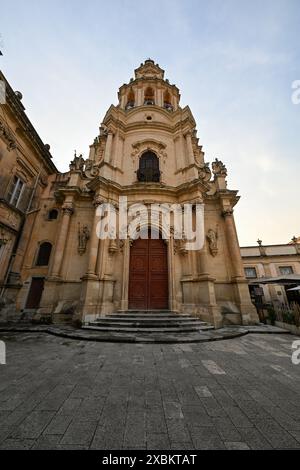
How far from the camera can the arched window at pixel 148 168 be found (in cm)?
1233

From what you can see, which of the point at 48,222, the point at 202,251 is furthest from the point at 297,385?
the point at 48,222

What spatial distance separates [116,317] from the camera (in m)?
8.19

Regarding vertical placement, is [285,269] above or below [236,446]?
above

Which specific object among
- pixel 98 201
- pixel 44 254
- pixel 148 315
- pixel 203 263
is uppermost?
pixel 98 201

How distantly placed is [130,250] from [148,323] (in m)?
4.19

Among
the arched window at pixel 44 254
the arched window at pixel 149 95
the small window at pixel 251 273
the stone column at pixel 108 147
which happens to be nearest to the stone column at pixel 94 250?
the arched window at pixel 44 254

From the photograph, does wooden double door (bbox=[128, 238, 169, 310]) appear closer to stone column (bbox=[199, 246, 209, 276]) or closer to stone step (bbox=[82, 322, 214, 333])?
stone column (bbox=[199, 246, 209, 276])

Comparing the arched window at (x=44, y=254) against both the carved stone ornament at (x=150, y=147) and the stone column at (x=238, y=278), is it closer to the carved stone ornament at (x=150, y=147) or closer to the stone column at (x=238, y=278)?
the carved stone ornament at (x=150, y=147)

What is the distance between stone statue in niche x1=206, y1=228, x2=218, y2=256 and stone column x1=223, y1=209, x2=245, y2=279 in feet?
2.60

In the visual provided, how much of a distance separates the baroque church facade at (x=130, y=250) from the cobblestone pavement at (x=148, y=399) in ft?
12.8

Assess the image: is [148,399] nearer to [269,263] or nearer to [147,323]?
[147,323]

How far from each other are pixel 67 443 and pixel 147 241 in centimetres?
899

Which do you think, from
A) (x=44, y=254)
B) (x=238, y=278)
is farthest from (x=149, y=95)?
(x=238, y=278)

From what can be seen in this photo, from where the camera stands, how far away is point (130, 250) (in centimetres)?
1037
